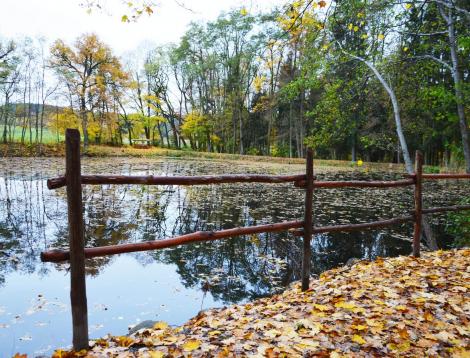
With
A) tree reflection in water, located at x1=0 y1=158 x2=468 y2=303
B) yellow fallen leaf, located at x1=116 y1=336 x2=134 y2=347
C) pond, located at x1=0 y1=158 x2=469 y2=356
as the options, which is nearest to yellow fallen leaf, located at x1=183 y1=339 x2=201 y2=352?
yellow fallen leaf, located at x1=116 y1=336 x2=134 y2=347

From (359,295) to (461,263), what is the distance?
2421 mm

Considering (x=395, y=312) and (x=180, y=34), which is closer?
(x=395, y=312)

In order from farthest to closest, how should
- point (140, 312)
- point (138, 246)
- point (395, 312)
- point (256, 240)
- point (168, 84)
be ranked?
point (168, 84), point (256, 240), point (140, 312), point (395, 312), point (138, 246)

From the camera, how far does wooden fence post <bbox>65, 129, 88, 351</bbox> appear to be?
2643mm

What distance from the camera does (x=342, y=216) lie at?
34.1 feet

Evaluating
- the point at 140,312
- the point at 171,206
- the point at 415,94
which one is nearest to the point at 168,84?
the point at 171,206

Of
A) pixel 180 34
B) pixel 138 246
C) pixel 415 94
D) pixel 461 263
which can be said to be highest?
pixel 180 34

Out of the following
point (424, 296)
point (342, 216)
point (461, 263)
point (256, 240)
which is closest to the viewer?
point (424, 296)

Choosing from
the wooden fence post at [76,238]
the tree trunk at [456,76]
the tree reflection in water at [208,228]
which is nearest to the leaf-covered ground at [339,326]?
the wooden fence post at [76,238]

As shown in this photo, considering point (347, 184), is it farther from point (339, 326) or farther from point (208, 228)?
point (208, 228)

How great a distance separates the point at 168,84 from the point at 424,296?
1750 inches

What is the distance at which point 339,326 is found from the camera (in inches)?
120

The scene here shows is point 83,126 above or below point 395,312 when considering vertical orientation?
above

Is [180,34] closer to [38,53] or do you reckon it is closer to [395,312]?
[38,53]
